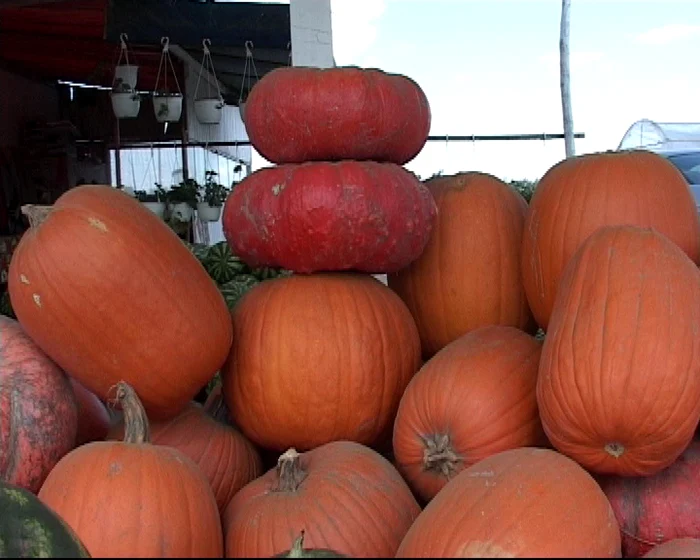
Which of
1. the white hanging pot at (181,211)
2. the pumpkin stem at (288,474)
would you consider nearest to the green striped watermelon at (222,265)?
the pumpkin stem at (288,474)

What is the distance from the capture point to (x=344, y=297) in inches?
72.5

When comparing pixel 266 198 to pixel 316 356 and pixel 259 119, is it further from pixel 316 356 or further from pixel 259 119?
pixel 316 356

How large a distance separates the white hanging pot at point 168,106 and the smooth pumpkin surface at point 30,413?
7098 mm

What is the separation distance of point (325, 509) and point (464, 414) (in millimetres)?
354

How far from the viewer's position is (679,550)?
1.13 m

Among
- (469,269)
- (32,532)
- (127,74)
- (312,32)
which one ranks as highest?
(127,74)

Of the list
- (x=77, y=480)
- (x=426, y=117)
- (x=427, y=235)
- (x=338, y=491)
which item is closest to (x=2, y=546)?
(x=77, y=480)

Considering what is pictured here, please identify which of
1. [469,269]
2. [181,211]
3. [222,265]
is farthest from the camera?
[181,211]

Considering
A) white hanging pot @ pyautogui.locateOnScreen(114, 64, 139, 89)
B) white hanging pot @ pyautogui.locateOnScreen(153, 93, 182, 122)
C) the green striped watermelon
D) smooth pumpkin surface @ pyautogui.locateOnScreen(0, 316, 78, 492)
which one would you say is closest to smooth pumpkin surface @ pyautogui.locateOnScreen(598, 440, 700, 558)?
smooth pumpkin surface @ pyautogui.locateOnScreen(0, 316, 78, 492)

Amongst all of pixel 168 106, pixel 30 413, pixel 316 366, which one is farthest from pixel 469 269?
pixel 168 106

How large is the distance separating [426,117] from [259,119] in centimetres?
41

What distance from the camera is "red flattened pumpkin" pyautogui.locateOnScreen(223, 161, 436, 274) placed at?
1.76 metres

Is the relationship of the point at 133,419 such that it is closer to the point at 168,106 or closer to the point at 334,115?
the point at 334,115

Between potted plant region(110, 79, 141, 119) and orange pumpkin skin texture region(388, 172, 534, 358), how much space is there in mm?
6534
